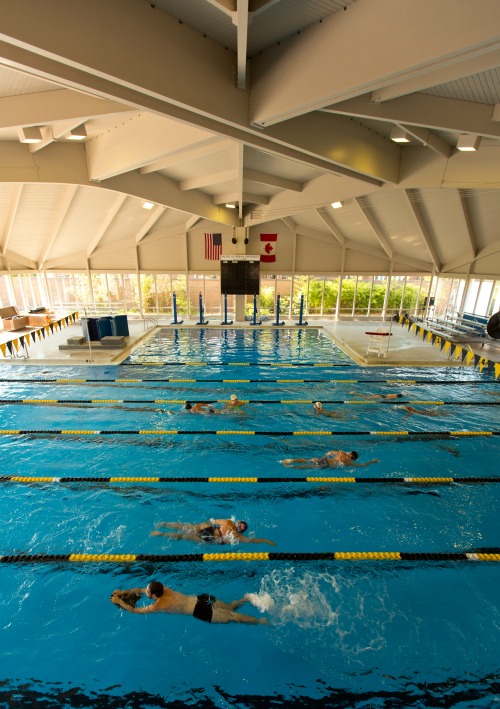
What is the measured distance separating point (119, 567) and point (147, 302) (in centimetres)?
1807

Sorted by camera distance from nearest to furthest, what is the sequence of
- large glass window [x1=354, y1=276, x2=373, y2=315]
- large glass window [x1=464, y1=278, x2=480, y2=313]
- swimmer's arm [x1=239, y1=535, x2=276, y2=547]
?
swimmer's arm [x1=239, y1=535, x2=276, y2=547] → large glass window [x1=464, y1=278, x2=480, y2=313] → large glass window [x1=354, y1=276, x2=373, y2=315]

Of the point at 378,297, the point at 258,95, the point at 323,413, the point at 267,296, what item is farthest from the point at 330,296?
the point at 258,95

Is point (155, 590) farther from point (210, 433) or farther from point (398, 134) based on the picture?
point (398, 134)

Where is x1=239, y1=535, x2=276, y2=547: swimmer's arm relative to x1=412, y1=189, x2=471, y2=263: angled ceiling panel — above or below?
below

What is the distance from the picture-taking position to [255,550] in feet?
14.6

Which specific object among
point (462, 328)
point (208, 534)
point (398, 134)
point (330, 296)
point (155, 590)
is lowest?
point (208, 534)

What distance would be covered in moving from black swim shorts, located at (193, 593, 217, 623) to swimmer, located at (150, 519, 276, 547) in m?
0.83

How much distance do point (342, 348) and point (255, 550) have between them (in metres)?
10.4

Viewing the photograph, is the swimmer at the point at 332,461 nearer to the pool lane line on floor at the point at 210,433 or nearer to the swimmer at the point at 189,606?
the pool lane line on floor at the point at 210,433

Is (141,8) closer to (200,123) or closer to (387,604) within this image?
(200,123)

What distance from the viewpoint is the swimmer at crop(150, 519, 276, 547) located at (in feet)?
15.0

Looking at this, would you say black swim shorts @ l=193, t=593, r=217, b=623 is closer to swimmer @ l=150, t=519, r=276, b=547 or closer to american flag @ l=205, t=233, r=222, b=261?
swimmer @ l=150, t=519, r=276, b=547

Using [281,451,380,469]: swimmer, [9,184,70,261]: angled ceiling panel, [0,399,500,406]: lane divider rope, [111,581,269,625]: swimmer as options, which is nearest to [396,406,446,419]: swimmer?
[0,399,500,406]: lane divider rope

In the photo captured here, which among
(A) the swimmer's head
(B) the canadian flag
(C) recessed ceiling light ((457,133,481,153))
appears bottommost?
(A) the swimmer's head
